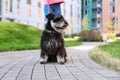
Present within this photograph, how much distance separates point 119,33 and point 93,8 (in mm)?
19281

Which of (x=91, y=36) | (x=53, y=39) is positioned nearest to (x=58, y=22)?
(x=53, y=39)

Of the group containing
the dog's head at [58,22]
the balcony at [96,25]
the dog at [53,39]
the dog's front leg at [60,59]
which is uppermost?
the balcony at [96,25]

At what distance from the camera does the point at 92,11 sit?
228 feet

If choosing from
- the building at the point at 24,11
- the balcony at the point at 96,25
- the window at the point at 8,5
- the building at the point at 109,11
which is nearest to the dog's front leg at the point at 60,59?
the building at the point at 24,11

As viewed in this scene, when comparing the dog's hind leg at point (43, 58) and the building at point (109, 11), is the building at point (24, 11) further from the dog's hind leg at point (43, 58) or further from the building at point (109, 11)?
the dog's hind leg at point (43, 58)

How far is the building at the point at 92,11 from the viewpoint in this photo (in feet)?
220

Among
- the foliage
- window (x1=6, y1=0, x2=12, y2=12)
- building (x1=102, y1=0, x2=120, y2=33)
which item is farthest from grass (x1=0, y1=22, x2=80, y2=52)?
building (x1=102, y1=0, x2=120, y2=33)

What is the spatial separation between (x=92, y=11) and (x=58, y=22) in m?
63.2

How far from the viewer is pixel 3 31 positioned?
55.3 feet

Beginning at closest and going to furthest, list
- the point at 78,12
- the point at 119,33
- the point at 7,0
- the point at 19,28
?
the point at 19,28 → the point at 7,0 → the point at 119,33 → the point at 78,12

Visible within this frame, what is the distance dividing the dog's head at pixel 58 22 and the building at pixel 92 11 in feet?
198

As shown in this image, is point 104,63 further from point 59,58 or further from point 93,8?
point 93,8

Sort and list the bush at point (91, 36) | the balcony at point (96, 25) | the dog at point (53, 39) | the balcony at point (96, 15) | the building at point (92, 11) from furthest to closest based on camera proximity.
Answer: the balcony at point (96, 15) < the building at point (92, 11) < the balcony at point (96, 25) < the bush at point (91, 36) < the dog at point (53, 39)

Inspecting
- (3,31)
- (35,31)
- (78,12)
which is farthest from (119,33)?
(3,31)
